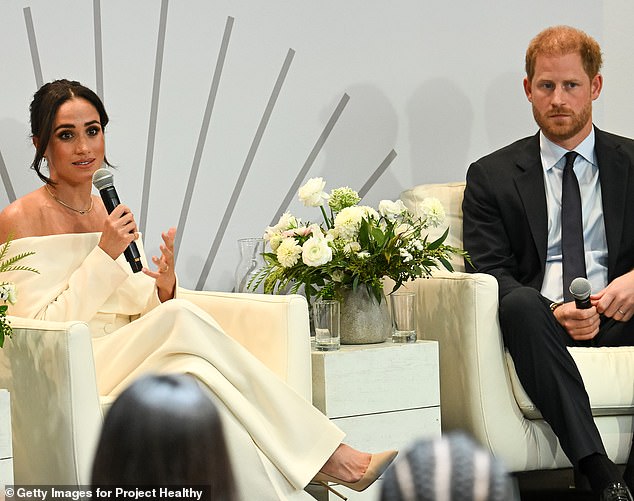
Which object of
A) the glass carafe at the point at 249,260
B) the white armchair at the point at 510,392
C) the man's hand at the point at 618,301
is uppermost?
the glass carafe at the point at 249,260

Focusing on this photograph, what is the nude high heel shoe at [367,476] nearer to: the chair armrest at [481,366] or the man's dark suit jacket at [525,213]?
the chair armrest at [481,366]

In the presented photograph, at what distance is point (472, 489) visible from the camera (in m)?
0.60

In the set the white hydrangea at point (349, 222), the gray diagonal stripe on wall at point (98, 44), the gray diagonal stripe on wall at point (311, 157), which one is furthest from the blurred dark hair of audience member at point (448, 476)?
the gray diagonal stripe on wall at point (311, 157)

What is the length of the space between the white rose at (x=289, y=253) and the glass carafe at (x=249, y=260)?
1.53ft

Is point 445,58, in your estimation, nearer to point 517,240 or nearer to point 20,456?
point 517,240

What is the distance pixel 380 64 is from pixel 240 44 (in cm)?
58

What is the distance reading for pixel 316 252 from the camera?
2.88m

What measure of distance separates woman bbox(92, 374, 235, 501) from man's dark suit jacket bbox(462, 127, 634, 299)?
259cm

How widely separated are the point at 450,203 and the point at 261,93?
0.78 m

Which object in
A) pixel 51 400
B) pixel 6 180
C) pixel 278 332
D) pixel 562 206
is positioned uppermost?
pixel 6 180

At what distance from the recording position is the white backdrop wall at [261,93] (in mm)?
3328

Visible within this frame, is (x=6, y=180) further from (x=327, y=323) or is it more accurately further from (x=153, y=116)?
(x=327, y=323)

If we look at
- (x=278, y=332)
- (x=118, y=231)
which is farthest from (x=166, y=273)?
(x=278, y=332)

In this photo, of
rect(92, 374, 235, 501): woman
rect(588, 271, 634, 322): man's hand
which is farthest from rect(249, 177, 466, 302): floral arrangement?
rect(92, 374, 235, 501): woman
